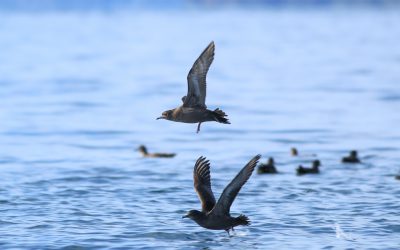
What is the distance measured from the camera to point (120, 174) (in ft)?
85.5

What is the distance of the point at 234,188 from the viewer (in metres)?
16.1

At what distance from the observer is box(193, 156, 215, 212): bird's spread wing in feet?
57.4

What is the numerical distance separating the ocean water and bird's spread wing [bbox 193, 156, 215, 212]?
80cm

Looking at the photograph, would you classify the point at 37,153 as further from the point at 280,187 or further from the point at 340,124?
the point at 340,124

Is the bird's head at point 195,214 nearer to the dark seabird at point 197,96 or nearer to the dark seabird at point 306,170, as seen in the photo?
the dark seabird at point 197,96

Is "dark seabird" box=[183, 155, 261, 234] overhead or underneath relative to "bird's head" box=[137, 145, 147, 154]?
underneath

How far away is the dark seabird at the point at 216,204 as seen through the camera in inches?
631

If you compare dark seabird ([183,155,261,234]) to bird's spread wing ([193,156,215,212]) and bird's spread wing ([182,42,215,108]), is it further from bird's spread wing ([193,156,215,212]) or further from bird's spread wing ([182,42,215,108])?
bird's spread wing ([182,42,215,108])

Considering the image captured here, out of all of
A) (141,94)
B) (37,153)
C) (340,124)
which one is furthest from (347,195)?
(141,94)

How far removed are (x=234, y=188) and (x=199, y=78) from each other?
9.07ft

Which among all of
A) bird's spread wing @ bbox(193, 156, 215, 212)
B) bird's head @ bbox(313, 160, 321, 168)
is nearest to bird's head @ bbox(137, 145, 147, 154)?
bird's head @ bbox(313, 160, 321, 168)

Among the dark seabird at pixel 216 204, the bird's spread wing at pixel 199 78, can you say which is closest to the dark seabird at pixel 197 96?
the bird's spread wing at pixel 199 78

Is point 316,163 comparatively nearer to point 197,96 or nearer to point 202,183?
point 197,96

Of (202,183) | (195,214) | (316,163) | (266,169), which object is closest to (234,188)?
(195,214)
